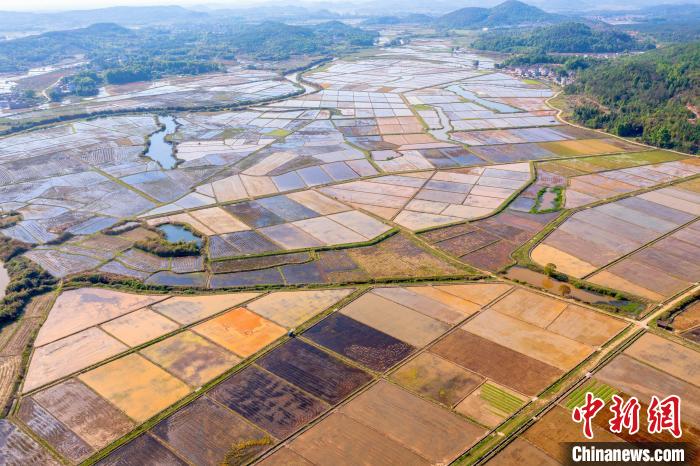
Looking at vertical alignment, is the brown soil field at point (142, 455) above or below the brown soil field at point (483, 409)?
below

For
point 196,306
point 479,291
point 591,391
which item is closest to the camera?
point 591,391

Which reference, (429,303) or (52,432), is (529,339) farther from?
(52,432)

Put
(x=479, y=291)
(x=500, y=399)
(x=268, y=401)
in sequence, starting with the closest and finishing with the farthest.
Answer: (x=500, y=399), (x=268, y=401), (x=479, y=291)

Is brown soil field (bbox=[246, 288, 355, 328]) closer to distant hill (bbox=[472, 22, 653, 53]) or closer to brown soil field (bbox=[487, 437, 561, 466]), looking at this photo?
brown soil field (bbox=[487, 437, 561, 466])

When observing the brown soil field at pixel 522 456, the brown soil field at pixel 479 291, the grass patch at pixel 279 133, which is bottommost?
the brown soil field at pixel 522 456

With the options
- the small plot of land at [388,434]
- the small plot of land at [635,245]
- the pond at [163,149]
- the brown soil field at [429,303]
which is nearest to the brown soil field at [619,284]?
the small plot of land at [635,245]

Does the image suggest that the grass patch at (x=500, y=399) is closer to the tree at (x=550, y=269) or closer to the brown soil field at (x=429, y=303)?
the brown soil field at (x=429, y=303)

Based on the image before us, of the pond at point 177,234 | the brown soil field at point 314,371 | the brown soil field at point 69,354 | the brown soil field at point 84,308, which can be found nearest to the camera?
the brown soil field at point 314,371

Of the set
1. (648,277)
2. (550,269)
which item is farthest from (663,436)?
(648,277)
